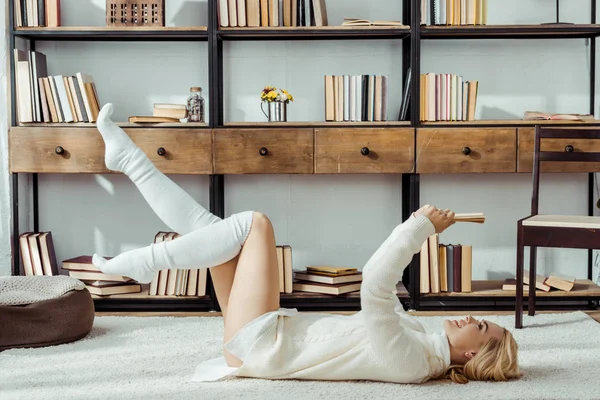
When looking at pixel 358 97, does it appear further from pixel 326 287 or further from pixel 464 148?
pixel 326 287

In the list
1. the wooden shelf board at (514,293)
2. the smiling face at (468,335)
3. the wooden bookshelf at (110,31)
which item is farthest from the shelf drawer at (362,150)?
the smiling face at (468,335)

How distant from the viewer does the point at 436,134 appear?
129 inches

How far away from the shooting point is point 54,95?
133 inches

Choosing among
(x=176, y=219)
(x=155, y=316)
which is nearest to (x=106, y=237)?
(x=155, y=316)

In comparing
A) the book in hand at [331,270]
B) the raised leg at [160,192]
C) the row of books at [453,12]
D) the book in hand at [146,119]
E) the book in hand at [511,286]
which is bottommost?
the book in hand at [511,286]

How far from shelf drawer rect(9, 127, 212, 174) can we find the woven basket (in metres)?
0.51

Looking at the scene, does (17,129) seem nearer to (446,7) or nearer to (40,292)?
(40,292)

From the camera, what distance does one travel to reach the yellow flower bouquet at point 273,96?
11.2 feet

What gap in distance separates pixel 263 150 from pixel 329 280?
2.21 feet

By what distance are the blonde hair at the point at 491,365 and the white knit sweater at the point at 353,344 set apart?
52 millimetres

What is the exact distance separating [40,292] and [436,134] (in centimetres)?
180

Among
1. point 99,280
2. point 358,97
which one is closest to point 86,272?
point 99,280

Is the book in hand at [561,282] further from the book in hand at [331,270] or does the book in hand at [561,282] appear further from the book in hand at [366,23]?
the book in hand at [366,23]

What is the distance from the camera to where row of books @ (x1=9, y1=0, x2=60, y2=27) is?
3336 mm
